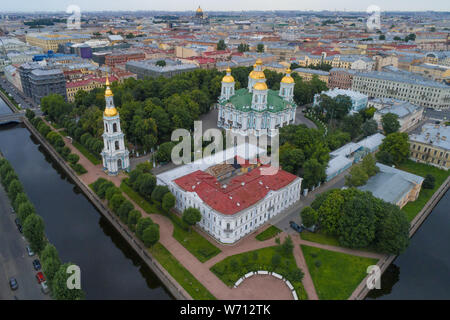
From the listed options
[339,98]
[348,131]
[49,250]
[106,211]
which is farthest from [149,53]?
[49,250]

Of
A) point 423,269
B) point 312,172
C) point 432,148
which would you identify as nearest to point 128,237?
point 312,172

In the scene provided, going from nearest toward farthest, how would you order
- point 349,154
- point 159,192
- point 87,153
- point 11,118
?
point 159,192 < point 87,153 < point 349,154 < point 11,118

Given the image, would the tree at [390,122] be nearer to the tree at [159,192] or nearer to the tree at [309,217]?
the tree at [309,217]

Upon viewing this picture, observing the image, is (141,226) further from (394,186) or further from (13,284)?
(394,186)

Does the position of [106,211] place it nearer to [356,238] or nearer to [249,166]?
[249,166]

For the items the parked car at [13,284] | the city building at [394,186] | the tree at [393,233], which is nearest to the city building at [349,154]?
the city building at [394,186]
